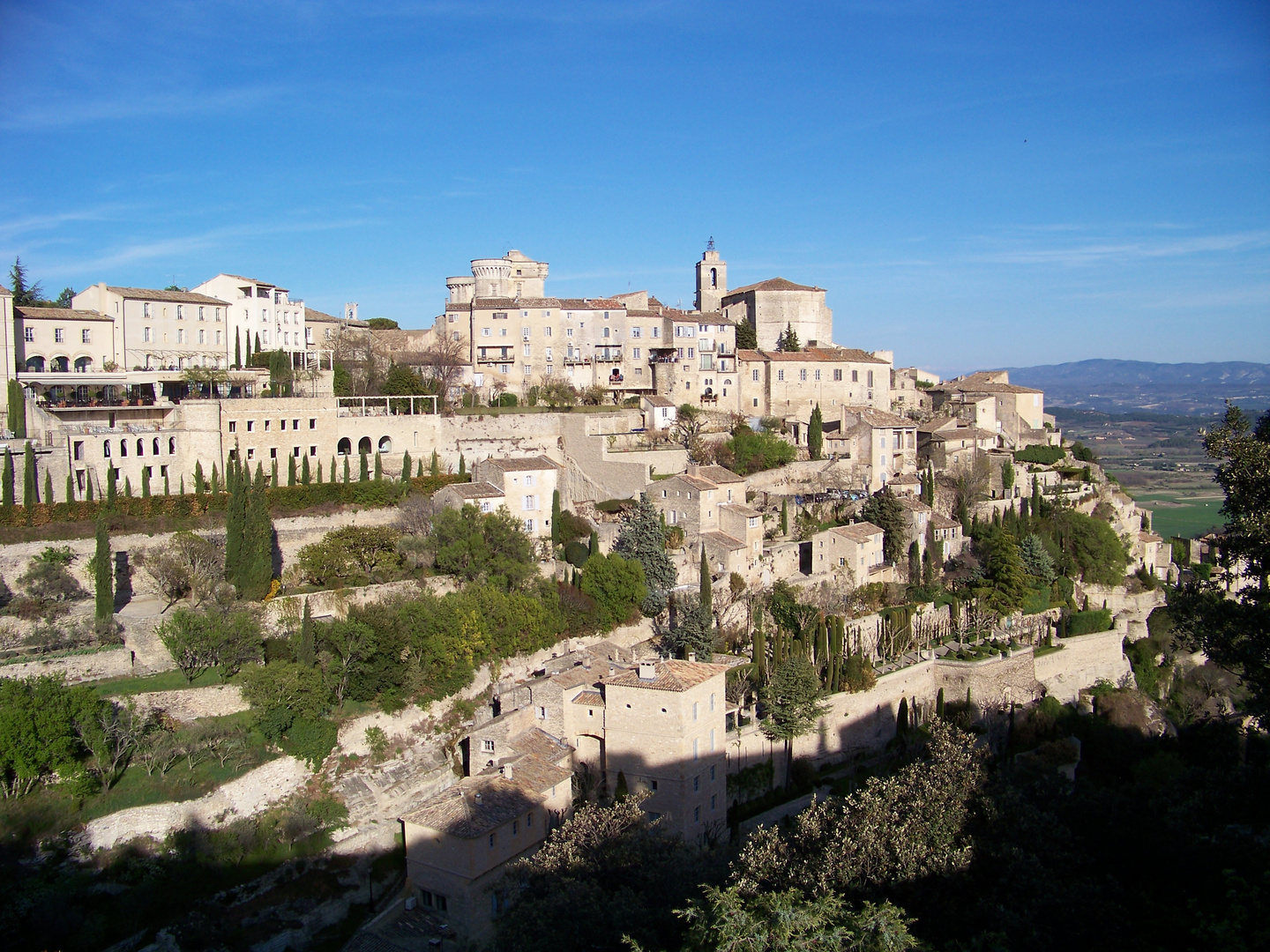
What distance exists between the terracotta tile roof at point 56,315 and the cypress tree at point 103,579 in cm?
1382

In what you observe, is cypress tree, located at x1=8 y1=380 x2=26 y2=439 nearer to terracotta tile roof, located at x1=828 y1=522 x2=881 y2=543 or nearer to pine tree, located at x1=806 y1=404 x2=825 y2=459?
terracotta tile roof, located at x1=828 y1=522 x2=881 y2=543

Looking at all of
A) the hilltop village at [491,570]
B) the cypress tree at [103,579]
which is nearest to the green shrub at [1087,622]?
the hilltop village at [491,570]

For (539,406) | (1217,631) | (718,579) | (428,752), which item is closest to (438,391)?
(539,406)

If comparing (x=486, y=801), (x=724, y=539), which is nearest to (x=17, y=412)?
(x=486, y=801)

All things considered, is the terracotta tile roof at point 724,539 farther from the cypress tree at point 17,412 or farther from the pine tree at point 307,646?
the cypress tree at point 17,412

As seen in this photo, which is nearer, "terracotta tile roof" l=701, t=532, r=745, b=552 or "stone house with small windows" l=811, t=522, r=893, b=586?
"terracotta tile roof" l=701, t=532, r=745, b=552

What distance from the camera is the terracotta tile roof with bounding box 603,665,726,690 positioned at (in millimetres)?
24016

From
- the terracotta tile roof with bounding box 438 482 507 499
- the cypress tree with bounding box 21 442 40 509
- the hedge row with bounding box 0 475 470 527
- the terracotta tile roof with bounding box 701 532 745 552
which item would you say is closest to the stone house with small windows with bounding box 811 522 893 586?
the terracotta tile roof with bounding box 701 532 745 552

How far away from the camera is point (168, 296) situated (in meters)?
41.5

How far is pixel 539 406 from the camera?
1800 inches

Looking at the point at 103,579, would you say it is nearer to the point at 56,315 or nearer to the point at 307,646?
the point at 307,646

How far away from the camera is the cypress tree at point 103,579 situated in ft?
87.8

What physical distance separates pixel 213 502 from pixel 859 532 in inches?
883

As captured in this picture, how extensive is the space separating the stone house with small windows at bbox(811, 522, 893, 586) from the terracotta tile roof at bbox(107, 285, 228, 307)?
27.1 m
